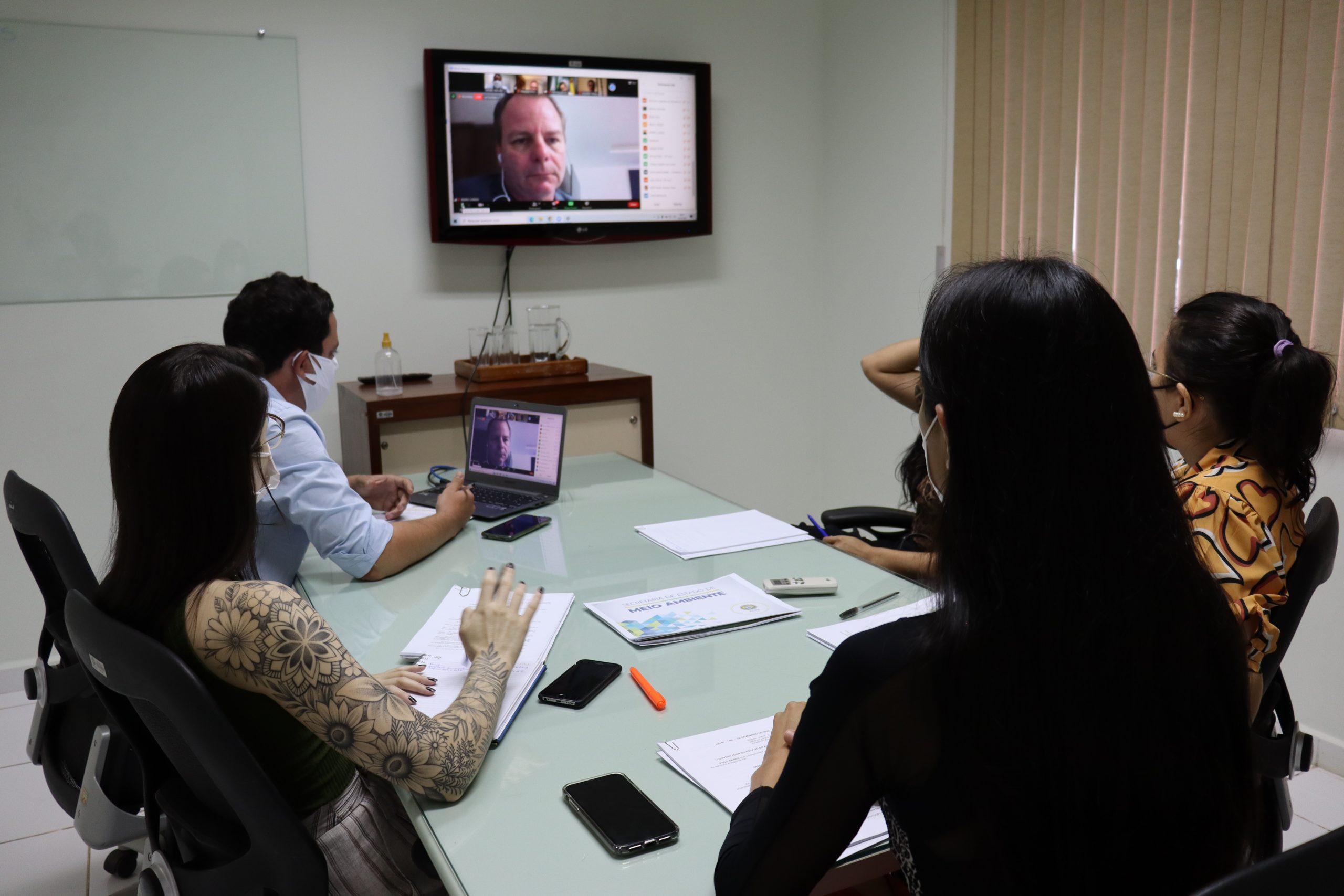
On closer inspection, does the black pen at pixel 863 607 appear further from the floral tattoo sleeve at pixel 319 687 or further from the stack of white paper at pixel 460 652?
the floral tattoo sleeve at pixel 319 687

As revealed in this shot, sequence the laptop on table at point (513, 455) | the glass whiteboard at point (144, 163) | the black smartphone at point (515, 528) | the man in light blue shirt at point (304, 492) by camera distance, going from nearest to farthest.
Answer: the man in light blue shirt at point (304, 492) → the black smartphone at point (515, 528) → the laptop on table at point (513, 455) → the glass whiteboard at point (144, 163)

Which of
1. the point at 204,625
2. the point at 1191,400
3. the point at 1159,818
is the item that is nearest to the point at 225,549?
the point at 204,625

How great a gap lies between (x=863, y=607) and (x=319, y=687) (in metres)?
0.96

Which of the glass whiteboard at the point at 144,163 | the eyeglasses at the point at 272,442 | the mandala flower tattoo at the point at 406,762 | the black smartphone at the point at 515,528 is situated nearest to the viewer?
the mandala flower tattoo at the point at 406,762

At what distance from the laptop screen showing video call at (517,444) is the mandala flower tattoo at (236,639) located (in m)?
1.36

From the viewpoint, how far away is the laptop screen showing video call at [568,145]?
362cm

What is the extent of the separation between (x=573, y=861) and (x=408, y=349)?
295 cm

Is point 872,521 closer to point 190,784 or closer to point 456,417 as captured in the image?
point 456,417

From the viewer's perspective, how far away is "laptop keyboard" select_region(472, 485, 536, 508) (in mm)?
2492

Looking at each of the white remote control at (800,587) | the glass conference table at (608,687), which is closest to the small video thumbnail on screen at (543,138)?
the glass conference table at (608,687)

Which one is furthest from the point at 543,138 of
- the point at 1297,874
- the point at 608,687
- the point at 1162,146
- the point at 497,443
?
the point at 1297,874

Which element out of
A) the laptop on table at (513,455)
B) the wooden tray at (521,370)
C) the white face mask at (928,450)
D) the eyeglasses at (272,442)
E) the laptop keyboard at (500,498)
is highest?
the white face mask at (928,450)

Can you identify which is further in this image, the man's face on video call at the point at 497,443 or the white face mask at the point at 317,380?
the man's face on video call at the point at 497,443

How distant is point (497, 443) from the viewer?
262 centimetres
